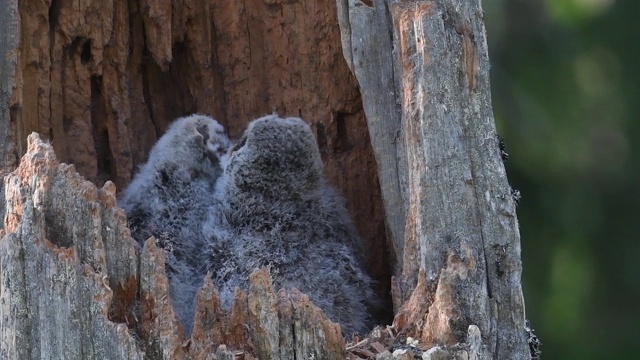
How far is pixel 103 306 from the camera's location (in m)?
3.63

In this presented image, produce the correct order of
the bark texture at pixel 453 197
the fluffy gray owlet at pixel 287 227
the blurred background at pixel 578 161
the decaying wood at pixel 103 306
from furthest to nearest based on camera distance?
the blurred background at pixel 578 161 → the fluffy gray owlet at pixel 287 227 → the bark texture at pixel 453 197 → the decaying wood at pixel 103 306

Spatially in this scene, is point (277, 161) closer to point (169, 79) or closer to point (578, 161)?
point (169, 79)

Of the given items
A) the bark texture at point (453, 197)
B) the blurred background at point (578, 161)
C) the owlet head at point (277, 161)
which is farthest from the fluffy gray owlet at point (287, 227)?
the blurred background at point (578, 161)

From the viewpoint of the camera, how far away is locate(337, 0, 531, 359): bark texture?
12.7ft

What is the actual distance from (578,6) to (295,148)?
2358mm

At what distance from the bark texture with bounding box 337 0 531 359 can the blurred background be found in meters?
2.24

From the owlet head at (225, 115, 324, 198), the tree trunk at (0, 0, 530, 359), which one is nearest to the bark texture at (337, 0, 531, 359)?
the tree trunk at (0, 0, 530, 359)

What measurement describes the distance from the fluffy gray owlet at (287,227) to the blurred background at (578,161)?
6.20 ft

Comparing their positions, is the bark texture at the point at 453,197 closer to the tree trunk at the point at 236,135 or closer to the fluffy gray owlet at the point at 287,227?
the tree trunk at the point at 236,135

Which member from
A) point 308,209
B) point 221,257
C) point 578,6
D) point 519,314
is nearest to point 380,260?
point 308,209

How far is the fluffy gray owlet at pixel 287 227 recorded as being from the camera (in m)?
4.47

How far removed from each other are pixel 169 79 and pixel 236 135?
42cm

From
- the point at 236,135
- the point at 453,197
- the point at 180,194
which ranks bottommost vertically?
the point at 453,197

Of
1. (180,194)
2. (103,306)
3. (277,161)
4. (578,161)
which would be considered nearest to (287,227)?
(277,161)
